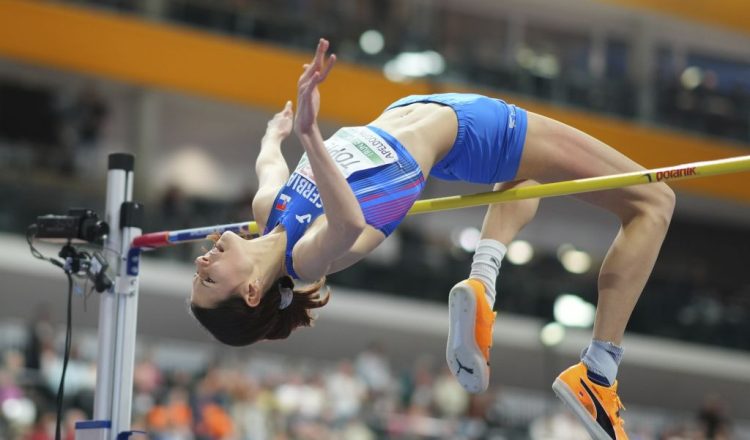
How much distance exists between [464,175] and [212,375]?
246 inches

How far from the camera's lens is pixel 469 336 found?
448 centimetres

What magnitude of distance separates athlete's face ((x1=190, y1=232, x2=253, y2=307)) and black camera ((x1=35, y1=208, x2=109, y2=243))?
3.95 feet

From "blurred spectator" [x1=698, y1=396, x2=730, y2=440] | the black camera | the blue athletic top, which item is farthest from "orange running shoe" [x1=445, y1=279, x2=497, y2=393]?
"blurred spectator" [x1=698, y1=396, x2=730, y2=440]

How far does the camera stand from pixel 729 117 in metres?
18.4

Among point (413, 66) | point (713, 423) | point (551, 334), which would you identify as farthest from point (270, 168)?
point (413, 66)

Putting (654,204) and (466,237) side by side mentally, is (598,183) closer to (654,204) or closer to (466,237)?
(654,204)

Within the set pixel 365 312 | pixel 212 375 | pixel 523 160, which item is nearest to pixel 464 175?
pixel 523 160

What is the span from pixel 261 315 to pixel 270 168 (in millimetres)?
813

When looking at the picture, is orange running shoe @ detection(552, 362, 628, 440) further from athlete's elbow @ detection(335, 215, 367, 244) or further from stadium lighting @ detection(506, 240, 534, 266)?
stadium lighting @ detection(506, 240, 534, 266)

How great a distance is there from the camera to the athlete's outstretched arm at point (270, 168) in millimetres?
4723

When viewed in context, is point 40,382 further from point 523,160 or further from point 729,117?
point 729,117

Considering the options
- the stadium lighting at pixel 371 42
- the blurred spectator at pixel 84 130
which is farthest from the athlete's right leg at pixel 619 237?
the stadium lighting at pixel 371 42

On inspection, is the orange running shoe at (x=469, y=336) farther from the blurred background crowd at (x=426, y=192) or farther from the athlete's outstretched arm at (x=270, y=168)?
the blurred background crowd at (x=426, y=192)

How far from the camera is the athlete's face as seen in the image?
4.35 metres
